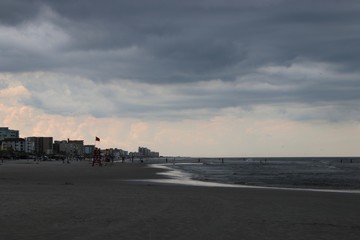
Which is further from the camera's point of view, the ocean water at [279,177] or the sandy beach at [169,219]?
the ocean water at [279,177]

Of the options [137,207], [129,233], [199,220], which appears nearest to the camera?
[129,233]

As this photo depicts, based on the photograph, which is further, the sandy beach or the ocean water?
the ocean water

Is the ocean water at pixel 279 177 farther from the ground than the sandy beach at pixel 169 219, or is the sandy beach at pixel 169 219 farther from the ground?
the sandy beach at pixel 169 219

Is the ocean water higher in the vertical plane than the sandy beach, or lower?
lower

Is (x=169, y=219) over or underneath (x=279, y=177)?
over

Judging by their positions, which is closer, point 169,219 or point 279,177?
point 169,219

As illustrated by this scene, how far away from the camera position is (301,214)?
1437cm

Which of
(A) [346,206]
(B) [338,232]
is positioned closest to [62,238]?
(B) [338,232]

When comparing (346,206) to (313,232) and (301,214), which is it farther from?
(313,232)

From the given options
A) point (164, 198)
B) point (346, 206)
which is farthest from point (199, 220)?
point (346, 206)

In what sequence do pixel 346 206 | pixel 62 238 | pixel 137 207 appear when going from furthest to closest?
1. pixel 346 206
2. pixel 137 207
3. pixel 62 238

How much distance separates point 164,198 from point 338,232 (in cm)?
882

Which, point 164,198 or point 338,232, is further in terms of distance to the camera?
point 164,198

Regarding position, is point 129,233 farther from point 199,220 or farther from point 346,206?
point 346,206
